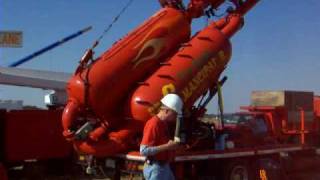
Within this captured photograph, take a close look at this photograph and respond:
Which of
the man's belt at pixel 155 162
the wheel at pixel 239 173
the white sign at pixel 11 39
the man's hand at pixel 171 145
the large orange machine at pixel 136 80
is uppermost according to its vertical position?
the white sign at pixel 11 39

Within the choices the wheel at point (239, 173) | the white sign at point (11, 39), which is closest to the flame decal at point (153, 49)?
the wheel at point (239, 173)

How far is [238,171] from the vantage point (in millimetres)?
12422

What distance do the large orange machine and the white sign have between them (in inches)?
158

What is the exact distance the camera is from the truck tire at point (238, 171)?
1212 cm

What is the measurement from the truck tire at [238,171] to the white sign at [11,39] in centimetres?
605

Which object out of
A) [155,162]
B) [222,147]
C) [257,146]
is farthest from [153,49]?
[155,162]

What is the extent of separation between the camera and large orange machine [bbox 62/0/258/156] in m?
10.8

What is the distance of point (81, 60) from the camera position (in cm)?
1113

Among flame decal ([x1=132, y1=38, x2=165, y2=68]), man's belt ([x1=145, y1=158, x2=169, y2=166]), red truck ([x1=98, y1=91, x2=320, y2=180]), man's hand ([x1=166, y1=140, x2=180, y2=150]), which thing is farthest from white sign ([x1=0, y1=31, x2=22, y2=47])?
man's hand ([x1=166, y1=140, x2=180, y2=150])

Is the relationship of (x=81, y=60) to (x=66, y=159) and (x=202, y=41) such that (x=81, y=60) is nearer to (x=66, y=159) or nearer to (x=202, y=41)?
(x=202, y=41)

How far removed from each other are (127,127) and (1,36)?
17.7 ft

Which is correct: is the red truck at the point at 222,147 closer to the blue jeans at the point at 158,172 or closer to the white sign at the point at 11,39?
the white sign at the point at 11,39

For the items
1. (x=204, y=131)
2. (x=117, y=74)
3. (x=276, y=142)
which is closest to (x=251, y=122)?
(x=276, y=142)

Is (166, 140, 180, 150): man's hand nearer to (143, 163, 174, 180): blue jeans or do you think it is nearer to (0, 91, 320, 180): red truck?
(143, 163, 174, 180): blue jeans
